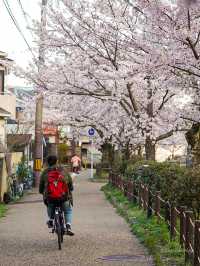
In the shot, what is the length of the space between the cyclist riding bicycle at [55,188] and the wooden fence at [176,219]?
Result: 5.87 feet

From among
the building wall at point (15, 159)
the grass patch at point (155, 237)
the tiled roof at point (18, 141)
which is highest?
the tiled roof at point (18, 141)

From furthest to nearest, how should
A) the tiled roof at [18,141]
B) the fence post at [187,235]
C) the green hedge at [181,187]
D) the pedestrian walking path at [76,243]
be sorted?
1. the tiled roof at [18,141]
2. the green hedge at [181,187]
3. the pedestrian walking path at [76,243]
4. the fence post at [187,235]

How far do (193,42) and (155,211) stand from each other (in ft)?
12.3

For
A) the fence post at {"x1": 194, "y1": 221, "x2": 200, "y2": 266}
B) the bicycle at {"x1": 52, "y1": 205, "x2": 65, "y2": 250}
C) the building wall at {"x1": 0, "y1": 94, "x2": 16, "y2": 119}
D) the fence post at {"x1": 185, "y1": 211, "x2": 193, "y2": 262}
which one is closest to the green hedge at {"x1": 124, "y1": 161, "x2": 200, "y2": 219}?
the fence post at {"x1": 185, "y1": 211, "x2": 193, "y2": 262}

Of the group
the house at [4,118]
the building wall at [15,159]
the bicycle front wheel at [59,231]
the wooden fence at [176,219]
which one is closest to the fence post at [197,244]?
the wooden fence at [176,219]

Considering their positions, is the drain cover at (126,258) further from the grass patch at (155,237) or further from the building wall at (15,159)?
the building wall at (15,159)

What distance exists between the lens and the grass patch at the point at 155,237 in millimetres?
9096

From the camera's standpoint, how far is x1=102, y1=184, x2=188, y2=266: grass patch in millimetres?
9096

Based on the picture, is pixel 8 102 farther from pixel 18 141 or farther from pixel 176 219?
pixel 176 219

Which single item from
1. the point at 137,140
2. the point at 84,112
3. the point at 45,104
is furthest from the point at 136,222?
the point at 45,104

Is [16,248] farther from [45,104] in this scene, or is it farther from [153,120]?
[45,104]

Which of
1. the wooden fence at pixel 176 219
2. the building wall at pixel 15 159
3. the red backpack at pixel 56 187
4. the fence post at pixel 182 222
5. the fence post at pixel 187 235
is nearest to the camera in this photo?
the wooden fence at pixel 176 219

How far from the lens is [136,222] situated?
46.6 feet

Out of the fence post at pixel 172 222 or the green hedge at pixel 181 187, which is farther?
the fence post at pixel 172 222
